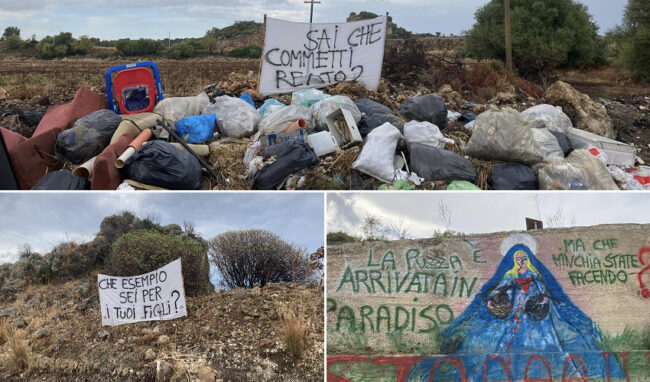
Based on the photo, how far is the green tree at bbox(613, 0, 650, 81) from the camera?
19578 mm

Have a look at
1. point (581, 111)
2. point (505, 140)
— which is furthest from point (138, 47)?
point (505, 140)

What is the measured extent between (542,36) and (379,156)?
763 inches

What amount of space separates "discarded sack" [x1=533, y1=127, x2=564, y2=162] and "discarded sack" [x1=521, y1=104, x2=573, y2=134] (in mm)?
765

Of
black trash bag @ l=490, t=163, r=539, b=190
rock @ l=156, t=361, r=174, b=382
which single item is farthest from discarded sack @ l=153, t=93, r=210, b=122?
black trash bag @ l=490, t=163, r=539, b=190

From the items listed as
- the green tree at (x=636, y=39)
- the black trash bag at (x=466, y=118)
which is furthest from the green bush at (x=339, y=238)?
the green tree at (x=636, y=39)

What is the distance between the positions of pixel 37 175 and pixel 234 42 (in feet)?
127

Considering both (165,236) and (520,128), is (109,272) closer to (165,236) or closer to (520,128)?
(165,236)

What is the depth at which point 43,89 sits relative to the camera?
1128 centimetres

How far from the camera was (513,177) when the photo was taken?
5.60 meters

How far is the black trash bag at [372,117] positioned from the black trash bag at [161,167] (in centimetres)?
219

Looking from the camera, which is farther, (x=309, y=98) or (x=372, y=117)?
(x=309, y=98)

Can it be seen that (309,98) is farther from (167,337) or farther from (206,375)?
(206,375)

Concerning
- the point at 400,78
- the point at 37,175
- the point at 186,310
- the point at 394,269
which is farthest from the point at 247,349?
the point at 400,78

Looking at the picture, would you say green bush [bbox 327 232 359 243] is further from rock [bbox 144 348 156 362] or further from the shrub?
rock [bbox 144 348 156 362]
